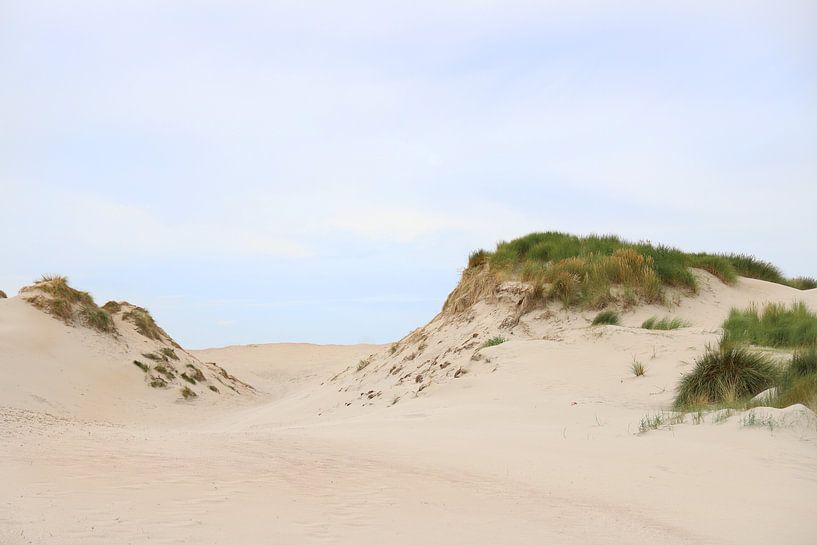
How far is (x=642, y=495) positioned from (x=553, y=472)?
88 centimetres

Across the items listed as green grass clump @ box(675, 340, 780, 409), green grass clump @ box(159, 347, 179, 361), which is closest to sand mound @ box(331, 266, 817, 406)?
green grass clump @ box(675, 340, 780, 409)

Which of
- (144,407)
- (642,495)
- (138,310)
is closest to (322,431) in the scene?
(642,495)

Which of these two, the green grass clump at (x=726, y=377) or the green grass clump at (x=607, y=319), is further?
the green grass clump at (x=607, y=319)

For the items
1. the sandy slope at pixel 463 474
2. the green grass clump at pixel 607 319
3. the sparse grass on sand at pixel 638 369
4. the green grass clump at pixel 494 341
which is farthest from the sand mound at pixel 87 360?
the sparse grass on sand at pixel 638 369

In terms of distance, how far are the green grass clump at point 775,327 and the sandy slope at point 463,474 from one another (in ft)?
3.29

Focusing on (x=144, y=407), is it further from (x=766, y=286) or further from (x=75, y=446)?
(x=766, y=286)

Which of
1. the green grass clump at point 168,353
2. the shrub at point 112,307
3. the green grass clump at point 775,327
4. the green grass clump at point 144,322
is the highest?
the shrub at point 112,307

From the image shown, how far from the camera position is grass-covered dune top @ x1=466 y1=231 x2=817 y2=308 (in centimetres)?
1455

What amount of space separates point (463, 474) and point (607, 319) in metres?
8.51

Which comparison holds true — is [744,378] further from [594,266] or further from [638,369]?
[594,266]

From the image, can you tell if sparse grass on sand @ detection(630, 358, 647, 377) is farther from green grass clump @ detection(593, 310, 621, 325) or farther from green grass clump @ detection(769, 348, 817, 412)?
green grass clump @ detection(593, 310, 621, 325)

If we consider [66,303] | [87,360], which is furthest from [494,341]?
[66,303]

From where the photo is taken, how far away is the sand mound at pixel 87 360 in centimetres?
1508

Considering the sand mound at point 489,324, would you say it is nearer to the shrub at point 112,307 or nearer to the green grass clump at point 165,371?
the green grass clump at point 165,371
